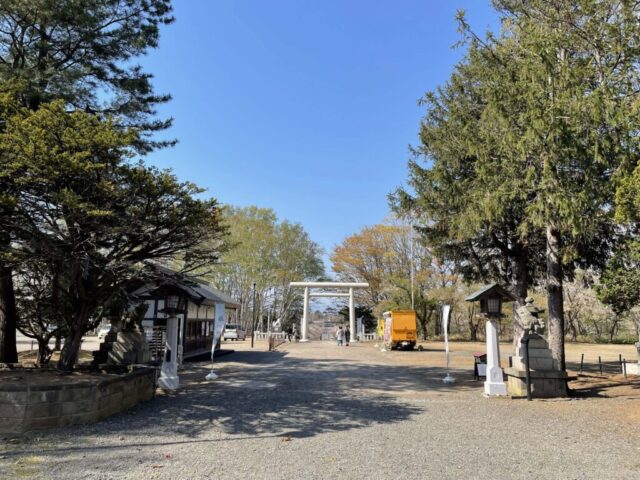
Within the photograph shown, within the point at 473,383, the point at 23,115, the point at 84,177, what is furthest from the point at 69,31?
the point at 473,383

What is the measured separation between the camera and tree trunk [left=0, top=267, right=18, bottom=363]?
10.0 meters

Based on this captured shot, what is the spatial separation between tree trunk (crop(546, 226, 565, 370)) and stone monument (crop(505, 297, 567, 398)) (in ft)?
5.51

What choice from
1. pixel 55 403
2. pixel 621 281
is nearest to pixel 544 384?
pixel 621 281

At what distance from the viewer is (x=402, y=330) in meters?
25.9

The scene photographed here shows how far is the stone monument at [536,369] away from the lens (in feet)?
30.6

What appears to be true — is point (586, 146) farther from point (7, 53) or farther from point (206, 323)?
point (206, 323)

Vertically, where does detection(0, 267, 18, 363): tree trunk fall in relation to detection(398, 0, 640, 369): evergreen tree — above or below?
below

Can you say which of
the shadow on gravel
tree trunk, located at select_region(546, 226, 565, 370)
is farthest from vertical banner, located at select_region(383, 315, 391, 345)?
tree trunk, located at select_region(546, 226, 565, 370)

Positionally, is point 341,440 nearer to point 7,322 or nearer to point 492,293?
point 492,293

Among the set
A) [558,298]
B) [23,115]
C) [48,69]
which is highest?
[48,69]

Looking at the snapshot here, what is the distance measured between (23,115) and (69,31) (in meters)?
4.70

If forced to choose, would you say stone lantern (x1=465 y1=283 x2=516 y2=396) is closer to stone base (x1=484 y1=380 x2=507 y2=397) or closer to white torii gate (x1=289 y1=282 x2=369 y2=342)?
stone base (x1=484 y1=380 x2=507 y2=397)

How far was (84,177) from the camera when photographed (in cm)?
671

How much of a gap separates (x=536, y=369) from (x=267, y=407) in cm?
579
